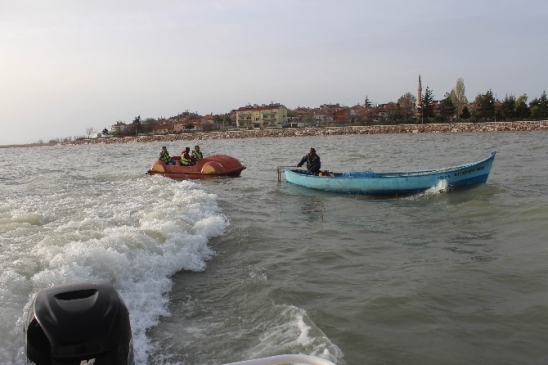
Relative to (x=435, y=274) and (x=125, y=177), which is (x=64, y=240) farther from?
(x=125, y=177)

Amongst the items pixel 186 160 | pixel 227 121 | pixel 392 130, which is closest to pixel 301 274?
pixel 186 160

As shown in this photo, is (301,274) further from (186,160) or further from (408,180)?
(186,160)

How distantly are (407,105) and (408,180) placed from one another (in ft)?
291

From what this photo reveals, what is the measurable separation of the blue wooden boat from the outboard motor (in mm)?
13625

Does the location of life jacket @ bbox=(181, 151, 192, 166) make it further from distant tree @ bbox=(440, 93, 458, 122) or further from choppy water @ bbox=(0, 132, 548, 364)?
distant tree @ bbox=(440, 93, 458, 122)

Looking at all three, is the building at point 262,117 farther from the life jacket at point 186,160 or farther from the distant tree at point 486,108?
the life jacket at point 186,160

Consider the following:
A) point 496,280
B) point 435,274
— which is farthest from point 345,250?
point 496,280

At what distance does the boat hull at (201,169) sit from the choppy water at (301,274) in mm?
7609

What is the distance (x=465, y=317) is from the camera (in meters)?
5.75

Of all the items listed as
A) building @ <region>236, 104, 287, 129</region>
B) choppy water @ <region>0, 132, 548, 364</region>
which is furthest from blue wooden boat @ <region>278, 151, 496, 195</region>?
building @ <region>236, 104, 287, 129</region>

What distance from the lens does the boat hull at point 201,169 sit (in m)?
21.8

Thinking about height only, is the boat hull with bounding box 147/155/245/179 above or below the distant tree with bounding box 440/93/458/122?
below

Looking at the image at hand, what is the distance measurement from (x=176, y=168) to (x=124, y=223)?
12.1 metres

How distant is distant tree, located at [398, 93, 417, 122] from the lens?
86.9 metres
